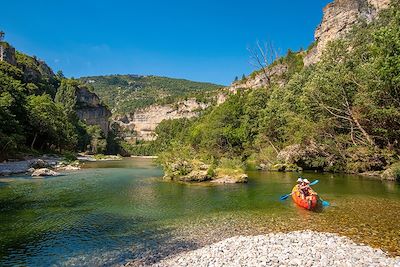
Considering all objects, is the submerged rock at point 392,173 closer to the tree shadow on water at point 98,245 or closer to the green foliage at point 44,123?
the tree shadow on water at point 98,245

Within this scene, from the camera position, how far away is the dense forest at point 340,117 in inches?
1028

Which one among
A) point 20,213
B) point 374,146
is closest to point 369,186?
point 374,146

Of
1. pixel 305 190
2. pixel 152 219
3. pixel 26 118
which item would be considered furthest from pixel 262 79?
pixel 152 219

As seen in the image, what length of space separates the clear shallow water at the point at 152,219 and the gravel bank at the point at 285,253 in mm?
1063

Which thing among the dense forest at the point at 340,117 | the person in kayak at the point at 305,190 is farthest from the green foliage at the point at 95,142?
the person in kayak at the point at 305,190

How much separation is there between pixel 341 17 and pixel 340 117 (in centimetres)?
5662

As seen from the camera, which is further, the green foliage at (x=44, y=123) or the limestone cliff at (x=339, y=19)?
the limestone cliff at (x=339, y=19)

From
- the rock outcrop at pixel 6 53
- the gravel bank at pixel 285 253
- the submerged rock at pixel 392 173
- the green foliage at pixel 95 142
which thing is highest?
the rock outcrop at pixel 6 53

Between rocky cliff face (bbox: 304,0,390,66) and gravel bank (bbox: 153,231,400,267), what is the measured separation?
69.3 m

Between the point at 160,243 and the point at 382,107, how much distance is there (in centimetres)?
2366

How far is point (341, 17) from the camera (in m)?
79.6

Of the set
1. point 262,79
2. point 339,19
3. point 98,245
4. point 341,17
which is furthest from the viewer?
point 262,79

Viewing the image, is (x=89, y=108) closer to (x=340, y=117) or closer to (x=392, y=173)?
(x=340, y=117)

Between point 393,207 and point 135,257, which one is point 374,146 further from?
point 135,257
